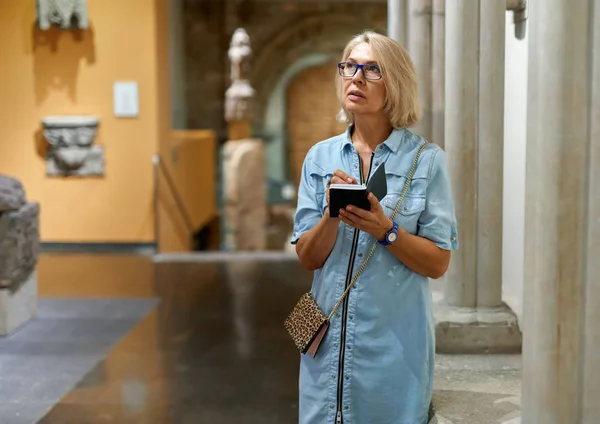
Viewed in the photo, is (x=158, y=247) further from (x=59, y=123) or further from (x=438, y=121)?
(x=438, y=121)

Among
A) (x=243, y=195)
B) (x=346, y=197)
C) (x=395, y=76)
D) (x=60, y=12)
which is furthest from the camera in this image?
(x=243, y=195)

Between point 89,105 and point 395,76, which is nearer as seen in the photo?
point 395,76

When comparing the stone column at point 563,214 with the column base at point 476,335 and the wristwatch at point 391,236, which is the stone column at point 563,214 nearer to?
the wristwatch at point 391,236

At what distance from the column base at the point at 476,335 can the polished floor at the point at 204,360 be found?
6 cm

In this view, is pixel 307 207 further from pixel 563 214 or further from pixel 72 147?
pixel 72 147

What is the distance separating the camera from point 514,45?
3758 millimetres

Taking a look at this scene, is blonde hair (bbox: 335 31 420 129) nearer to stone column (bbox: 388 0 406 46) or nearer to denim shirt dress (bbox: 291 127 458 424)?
denim shirt dress (bbox: 291 127 458 424)

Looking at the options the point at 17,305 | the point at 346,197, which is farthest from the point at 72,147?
the point at 346,197

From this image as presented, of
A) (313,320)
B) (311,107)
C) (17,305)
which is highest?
(311,107)

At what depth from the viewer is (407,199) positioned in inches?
80.7

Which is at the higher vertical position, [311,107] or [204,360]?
[311,107]

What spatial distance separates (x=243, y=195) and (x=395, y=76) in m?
9.16

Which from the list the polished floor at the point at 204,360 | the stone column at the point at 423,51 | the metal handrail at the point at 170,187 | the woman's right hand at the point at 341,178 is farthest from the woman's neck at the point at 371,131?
the metal handrail at the point at 170,187

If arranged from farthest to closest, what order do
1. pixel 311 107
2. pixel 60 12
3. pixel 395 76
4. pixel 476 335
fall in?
1. pixel 311 107
2. pixel 60 12
3. pixel 476 335
4. pixel 395 76
